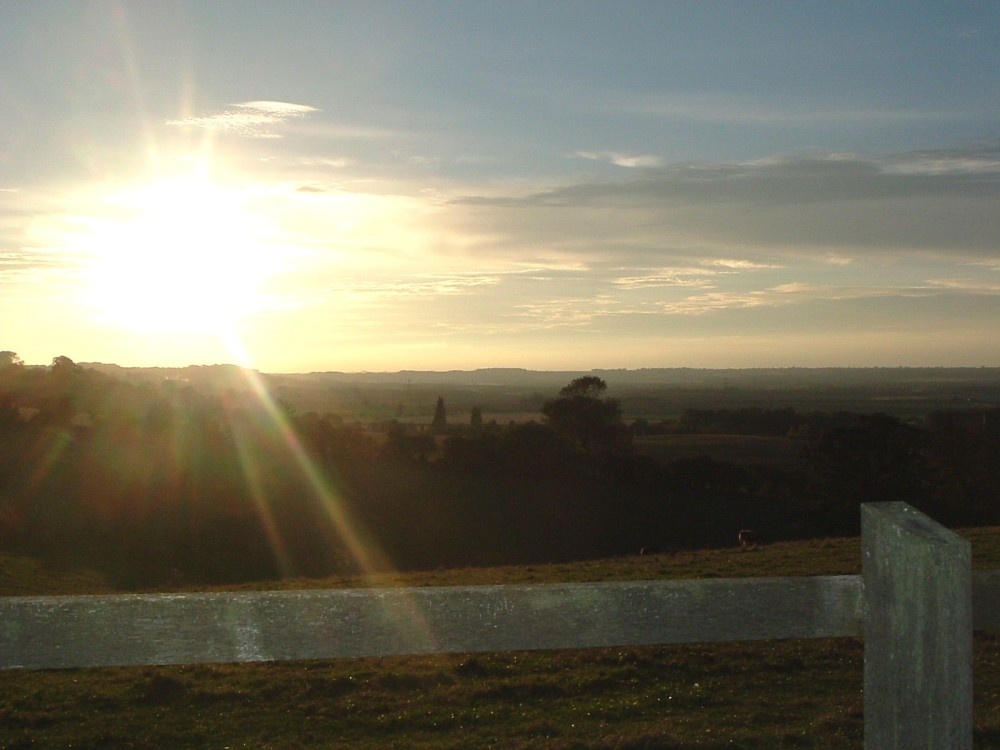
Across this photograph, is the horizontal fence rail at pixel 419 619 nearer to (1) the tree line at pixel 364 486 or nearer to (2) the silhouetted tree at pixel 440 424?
(1) the tree line at pixel 364 486

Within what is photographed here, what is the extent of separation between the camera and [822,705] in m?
7.21

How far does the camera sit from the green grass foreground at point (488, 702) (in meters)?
6.42

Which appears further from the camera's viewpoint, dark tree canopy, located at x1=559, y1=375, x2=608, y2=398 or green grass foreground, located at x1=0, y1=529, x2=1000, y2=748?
dark tree canopy, located at x1=559, y1=375, x2=608, y2=398

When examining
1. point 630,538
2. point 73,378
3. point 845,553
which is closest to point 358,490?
point 630,538

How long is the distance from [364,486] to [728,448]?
33958mm

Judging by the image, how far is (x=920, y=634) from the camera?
261 centimetres

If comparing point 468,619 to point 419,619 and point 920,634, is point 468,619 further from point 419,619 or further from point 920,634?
point 920,634

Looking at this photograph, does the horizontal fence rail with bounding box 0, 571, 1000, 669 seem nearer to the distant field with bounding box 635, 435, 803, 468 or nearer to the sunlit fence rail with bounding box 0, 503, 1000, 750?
the sunlit fence rail with bounding box 0, 503, 1000, 750

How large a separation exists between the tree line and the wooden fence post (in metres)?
25.3

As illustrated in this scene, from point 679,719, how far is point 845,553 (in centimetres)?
1200

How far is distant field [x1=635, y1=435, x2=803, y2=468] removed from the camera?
57.8 meters

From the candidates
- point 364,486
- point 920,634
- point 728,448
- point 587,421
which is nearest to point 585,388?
point 587,421

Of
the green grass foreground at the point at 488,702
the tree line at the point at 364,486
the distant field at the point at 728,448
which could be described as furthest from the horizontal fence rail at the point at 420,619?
the distant field at the point at 728,448

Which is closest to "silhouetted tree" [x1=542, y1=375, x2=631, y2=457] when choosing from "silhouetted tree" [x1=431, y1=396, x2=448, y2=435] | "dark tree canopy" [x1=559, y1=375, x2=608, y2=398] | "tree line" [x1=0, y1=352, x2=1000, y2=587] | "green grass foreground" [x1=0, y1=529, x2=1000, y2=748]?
"dark tree canopy" [x1=559, y1=375, x2=608, y2=398]
